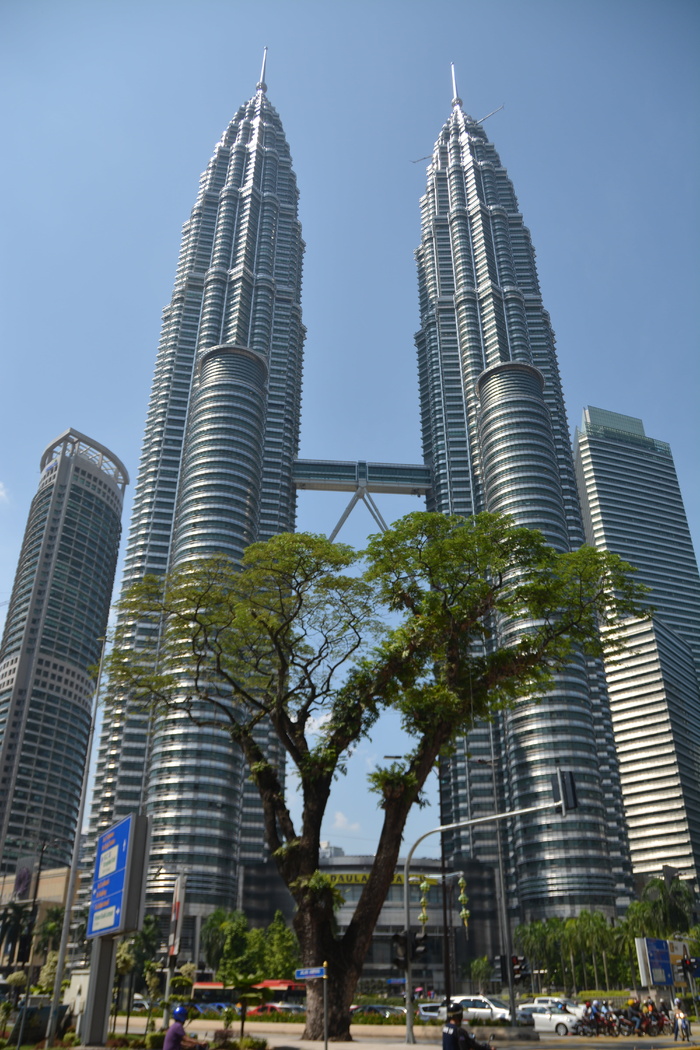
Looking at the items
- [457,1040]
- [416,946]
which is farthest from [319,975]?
[457,1040]

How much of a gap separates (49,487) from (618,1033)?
6759 inches

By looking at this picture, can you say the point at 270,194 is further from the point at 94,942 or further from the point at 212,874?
the point at 94,942

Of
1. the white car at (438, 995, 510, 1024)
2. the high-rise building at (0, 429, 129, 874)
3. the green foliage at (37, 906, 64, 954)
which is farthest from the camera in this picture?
the high-rise building at (0, 429, 129, 874)

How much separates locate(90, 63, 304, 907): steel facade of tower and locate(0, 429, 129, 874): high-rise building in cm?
2771

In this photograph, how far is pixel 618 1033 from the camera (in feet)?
116

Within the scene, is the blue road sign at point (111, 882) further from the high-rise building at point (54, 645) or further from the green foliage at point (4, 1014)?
the high-rise building at point (54, 645)

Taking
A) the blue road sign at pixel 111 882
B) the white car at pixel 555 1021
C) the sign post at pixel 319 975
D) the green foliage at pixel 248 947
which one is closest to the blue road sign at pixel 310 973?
the sign post at pixel 319 975

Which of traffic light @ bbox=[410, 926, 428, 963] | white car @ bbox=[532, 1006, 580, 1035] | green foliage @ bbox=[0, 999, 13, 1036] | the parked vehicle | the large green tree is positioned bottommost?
white car @ bbox=[532, 1006, 580, 1035]

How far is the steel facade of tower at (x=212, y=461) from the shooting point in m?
118

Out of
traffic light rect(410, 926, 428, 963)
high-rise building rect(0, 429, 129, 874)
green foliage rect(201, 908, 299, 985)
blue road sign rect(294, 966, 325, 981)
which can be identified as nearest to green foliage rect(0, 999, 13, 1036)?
blue road sign rect(294, 966, 325, 981)

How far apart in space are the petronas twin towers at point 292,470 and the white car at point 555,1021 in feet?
193

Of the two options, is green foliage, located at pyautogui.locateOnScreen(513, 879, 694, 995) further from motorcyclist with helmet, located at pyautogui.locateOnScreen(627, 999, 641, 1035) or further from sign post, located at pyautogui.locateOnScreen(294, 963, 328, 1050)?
sign post, located at pyautogui.locateOnScreen(294, 963, 328, 1050)

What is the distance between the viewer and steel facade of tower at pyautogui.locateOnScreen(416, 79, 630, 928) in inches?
4749

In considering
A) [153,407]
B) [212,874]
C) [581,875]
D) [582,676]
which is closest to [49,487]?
[153,407]
